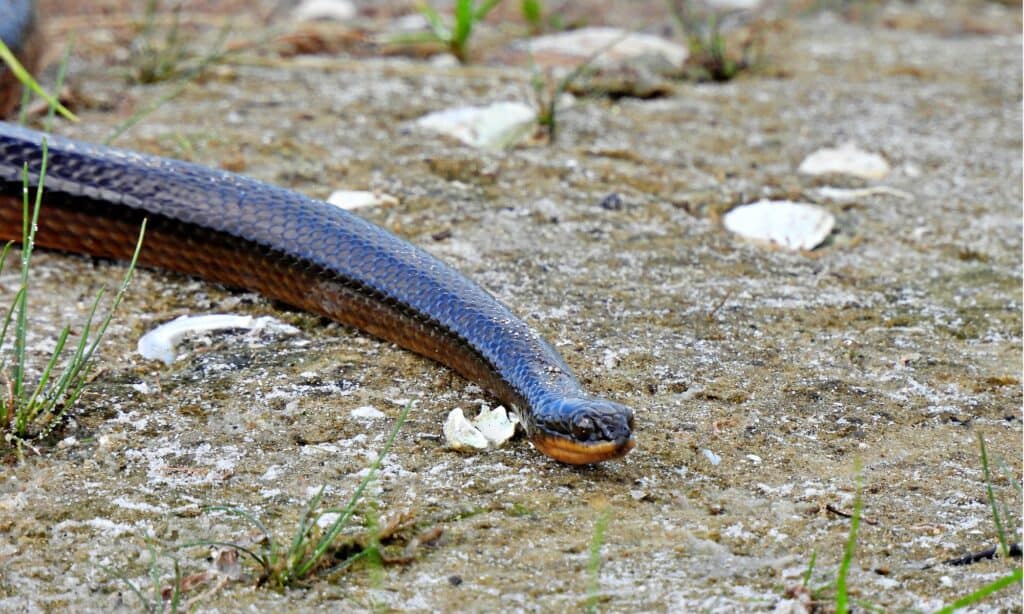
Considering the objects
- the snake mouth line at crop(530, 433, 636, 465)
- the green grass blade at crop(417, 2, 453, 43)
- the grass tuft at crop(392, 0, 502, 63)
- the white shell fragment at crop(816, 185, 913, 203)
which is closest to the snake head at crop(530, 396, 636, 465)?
the snake mouth line at crop(530, 433, 636, 465)

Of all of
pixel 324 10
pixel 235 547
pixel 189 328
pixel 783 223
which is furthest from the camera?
pixel 324 10

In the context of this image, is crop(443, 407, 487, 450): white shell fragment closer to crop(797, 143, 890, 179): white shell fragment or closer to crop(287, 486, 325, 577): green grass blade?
crop(287, 486, 325, 577): green grass blade

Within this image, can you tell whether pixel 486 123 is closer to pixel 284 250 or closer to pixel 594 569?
pixel 284 250

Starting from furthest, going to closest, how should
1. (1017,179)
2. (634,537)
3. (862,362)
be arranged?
(1017,179) → (862,362) → (634,537)

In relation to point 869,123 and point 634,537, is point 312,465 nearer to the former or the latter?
point 634,537

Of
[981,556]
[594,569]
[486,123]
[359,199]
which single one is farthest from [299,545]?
[486,123]

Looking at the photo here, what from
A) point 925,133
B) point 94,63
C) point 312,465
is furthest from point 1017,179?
point 94,63

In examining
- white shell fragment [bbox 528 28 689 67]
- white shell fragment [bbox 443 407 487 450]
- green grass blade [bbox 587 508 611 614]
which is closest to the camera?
green grass blade [bbox 587 508 611 614]
